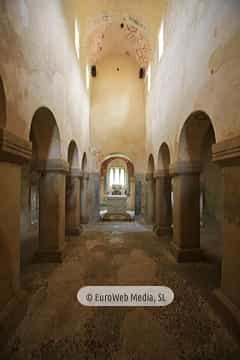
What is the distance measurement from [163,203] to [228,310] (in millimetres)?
4728

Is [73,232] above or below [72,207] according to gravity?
below

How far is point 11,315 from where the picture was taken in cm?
239

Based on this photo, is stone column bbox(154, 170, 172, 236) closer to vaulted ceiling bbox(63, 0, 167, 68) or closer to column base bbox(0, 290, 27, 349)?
column base bbox(0, 290, 27, 349)

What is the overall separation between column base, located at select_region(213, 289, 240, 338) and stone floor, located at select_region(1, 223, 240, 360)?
124 millimetres

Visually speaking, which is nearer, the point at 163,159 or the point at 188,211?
the point at 188,211

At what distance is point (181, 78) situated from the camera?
4.61 metres

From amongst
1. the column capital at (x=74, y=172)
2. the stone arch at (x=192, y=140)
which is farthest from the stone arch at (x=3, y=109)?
the column capital at (x=74, y=172)

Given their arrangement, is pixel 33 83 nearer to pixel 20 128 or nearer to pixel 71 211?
pixel 20 128

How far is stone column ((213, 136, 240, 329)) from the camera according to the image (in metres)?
2.46

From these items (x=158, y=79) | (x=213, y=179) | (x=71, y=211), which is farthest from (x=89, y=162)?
(x=213, y=179)

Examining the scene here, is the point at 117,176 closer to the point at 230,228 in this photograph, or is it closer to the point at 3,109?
the point at 230,228

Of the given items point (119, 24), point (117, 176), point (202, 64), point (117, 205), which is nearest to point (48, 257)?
point (202, 64)

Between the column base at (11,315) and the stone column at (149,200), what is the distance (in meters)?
7.18

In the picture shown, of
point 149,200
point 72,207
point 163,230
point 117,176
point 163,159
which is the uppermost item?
point 117,176
